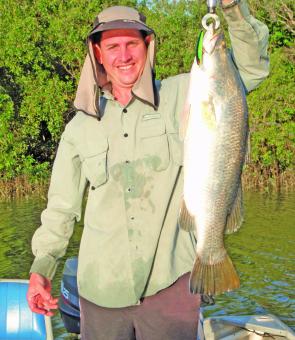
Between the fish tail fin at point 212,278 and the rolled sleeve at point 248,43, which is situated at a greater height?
the rolled sleeve at point 248,43

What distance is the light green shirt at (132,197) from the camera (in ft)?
10.3

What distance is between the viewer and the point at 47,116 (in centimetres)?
2155

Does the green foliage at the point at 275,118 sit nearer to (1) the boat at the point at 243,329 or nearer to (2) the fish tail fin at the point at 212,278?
(1) the boat at the point at 243,329

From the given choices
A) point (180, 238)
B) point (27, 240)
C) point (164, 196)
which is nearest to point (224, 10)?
point (164, 196)

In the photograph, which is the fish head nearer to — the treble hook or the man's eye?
the treble hook

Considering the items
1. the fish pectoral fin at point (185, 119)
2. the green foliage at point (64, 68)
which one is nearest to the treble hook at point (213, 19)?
the fish pectoral fin at point (185, 119)

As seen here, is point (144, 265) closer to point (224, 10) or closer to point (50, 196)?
point (50, 196)

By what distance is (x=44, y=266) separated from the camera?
11.1 ft

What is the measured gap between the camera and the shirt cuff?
11.1 feet

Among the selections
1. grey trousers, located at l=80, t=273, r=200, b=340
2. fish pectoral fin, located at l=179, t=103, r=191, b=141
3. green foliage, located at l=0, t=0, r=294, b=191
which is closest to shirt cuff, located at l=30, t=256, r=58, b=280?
grey trousers, located at l=80, t=273, r=200, b=340

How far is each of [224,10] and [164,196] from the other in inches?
38.2

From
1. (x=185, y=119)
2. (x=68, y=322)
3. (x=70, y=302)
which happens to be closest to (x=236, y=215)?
(x=185, y=119)

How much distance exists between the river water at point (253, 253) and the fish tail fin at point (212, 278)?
468cm

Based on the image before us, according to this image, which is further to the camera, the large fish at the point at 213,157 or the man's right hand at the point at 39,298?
the man's right hand at the point at 39,298
